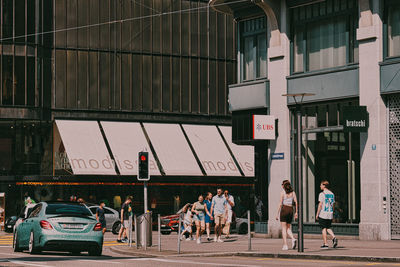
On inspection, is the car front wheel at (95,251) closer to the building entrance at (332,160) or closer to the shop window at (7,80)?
the building entrance at (332,160)

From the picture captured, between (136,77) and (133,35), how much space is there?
245 cm

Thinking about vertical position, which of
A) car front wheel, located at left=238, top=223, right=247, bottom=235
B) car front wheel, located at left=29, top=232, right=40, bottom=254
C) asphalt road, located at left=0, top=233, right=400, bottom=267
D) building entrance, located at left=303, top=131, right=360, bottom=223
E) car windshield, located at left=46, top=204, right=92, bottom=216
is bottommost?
car front wheel, located at left=238, top=223, right=247, bottom=235

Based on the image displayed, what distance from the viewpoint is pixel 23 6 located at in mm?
52250

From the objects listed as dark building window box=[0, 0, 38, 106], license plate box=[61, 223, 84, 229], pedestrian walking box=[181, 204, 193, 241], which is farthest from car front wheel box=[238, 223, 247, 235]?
dark building window box=[0, 0, 38, 106]

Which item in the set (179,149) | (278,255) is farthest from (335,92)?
(179,149)

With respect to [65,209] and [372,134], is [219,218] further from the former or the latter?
[65,209]

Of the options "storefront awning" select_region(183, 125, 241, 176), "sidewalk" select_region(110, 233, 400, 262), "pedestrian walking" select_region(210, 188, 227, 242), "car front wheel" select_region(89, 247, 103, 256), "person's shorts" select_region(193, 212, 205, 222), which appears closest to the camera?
"sidewalk" select_region(110, 233, 400, 262)

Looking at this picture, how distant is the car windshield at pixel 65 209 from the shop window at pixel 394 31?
11.3m

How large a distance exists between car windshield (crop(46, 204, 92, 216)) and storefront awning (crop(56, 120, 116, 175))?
2495 centimetres

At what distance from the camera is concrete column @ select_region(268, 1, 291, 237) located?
33688 mm

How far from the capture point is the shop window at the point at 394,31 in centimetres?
2945

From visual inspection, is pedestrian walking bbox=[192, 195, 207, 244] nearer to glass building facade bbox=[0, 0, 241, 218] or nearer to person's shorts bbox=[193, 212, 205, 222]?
person's shorts bbox=[193, 212, 205, 222]

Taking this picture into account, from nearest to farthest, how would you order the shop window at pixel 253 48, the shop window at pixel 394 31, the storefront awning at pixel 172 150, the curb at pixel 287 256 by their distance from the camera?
the curb at pixel 287 256 < the shop window at pixel 394 31 < the shop window at pixel 253 48 < the storefront awning at pixel 172 150

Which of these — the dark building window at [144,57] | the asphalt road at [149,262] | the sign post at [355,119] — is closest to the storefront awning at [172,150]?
the dark building window at [144,57]
